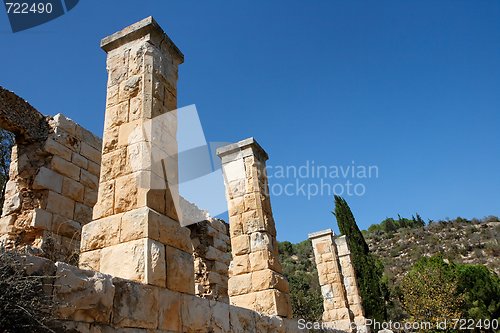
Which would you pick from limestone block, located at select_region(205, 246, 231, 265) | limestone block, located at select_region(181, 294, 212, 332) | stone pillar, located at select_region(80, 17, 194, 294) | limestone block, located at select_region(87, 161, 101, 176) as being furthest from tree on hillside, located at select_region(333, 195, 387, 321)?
stone pillar, located at select_region(80, 17, 194, 294)

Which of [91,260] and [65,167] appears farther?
[65,167]

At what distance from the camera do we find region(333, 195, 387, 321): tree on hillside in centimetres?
1283

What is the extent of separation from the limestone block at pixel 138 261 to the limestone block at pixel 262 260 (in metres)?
2.65

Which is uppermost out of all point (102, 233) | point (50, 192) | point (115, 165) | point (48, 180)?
point (48, 180)

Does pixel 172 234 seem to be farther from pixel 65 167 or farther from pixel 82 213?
pixel 65 167

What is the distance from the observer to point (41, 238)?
548 centimetres

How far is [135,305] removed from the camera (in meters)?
2.86

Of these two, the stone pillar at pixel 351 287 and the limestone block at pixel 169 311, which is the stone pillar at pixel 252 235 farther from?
the stone pillar at pixel 351 287

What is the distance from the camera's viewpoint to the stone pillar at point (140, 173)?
3277mm

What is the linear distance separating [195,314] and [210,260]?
493 centimetres

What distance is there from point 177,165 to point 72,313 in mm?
1979

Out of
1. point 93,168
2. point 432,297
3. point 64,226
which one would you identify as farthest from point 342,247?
point 64,226

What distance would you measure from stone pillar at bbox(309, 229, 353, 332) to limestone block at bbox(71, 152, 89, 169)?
687 centimetres

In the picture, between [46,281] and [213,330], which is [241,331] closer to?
[213,330]
